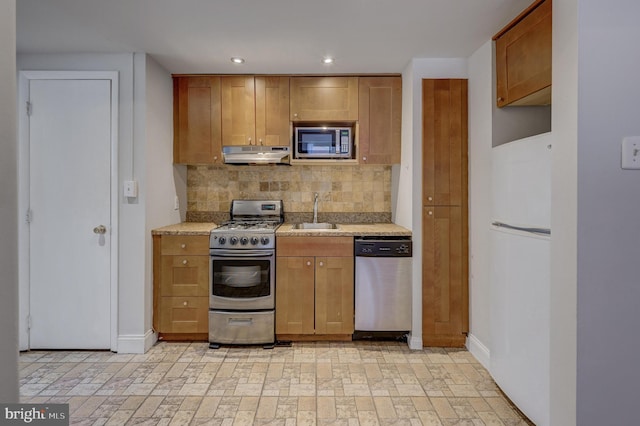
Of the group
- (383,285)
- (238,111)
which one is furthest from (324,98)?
(383,285)

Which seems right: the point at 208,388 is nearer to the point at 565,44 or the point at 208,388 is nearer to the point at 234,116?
the point at 234,116

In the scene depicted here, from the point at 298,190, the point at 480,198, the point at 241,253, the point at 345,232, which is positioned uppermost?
the point at 298,190

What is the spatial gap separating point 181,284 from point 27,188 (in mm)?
1397

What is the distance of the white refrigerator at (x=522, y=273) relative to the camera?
1829mm

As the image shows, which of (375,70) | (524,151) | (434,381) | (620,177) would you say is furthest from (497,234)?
(375,70)

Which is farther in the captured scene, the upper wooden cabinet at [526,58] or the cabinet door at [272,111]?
the cabinet door at [272,111]

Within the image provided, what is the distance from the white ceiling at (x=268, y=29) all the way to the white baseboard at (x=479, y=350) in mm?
2235

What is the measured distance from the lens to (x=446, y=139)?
2988 mm

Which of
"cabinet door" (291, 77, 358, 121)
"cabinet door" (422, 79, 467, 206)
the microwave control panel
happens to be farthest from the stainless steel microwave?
"cabinet door" (422, 79, 467, 206)

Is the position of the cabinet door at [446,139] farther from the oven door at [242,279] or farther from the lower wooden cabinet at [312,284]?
the oven door at [242,279]

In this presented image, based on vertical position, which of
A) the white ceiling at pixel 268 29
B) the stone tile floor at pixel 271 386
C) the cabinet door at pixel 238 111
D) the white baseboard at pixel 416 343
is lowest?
the stone tile floor at pixel 271 386

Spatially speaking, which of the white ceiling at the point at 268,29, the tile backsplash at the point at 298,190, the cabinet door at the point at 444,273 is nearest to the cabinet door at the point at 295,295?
the tile backsplash at the point at 298,190

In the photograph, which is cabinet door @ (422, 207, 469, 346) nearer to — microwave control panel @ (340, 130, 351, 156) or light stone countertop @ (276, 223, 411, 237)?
light stone countertop @ (276, 223, 411, 237)

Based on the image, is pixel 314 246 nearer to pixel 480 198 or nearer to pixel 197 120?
pixel 480 198
